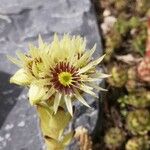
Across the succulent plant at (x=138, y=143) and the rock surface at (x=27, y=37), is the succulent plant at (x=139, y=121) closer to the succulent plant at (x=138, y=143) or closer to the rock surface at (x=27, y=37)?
the succulent plant at (x=138, y=143)

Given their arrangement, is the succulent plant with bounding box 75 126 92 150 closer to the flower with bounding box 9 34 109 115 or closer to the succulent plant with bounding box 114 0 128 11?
the flower with bounding box 9 34 109 115

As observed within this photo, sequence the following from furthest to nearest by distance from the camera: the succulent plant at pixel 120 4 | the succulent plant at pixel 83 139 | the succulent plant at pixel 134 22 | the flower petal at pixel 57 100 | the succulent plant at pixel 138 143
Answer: the succulent plant at pixel 120 4 → the succulent plant at pixel 134 22 → the succulent plant at pixel 138 143 → the succulent plant at pixel 83 139 → the flower petal at pixel 57 100

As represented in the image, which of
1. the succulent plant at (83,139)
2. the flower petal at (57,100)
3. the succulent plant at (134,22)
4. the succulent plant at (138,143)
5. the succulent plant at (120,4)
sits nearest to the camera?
the flower petal at (57,100)

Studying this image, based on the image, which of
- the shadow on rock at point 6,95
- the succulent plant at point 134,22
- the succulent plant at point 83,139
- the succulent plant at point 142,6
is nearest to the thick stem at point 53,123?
the succulent plant at point 83,139

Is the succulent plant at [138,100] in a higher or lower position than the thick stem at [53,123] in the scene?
lower

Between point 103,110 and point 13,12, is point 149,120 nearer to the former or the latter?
point 103,110

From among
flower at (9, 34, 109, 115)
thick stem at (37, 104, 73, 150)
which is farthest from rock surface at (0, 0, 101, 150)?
flower at (9, 34, 109, 115)
